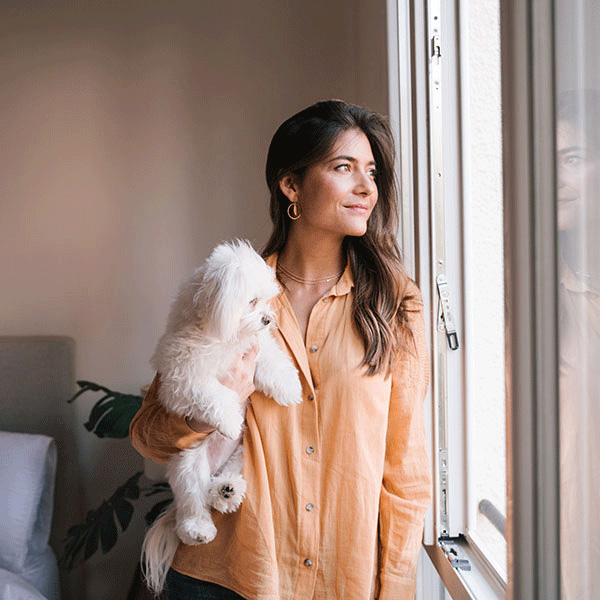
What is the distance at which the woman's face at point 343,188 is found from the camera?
4.50ft

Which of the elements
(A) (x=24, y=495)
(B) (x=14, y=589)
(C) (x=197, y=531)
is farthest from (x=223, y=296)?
(A) (x=24, y=495)

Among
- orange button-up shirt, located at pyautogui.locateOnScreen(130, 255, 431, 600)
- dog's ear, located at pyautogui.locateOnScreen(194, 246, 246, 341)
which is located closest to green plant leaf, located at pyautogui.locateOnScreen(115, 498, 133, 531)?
orange button-up shirt, located at pyautogui.locateOnScreen(130, 255, 431, 600)

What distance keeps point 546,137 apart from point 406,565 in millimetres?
922

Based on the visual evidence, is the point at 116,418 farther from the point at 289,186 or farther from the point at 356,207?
the point at 356,207

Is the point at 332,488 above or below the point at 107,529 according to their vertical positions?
above

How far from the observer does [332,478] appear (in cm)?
129

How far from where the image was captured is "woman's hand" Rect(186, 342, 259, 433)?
137 cm

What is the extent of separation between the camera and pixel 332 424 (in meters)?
1.30

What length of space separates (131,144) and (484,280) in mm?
1916

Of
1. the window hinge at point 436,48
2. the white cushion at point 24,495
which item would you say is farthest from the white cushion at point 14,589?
the window hinge at point 436,48

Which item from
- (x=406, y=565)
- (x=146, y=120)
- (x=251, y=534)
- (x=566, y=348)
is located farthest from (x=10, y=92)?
(x=566, y=348)

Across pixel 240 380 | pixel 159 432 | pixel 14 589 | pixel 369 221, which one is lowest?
pixel 14 589

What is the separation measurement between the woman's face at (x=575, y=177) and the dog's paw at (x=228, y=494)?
0.87 m

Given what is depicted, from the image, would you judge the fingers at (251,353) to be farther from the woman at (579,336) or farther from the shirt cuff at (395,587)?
the woman at (579,336)
